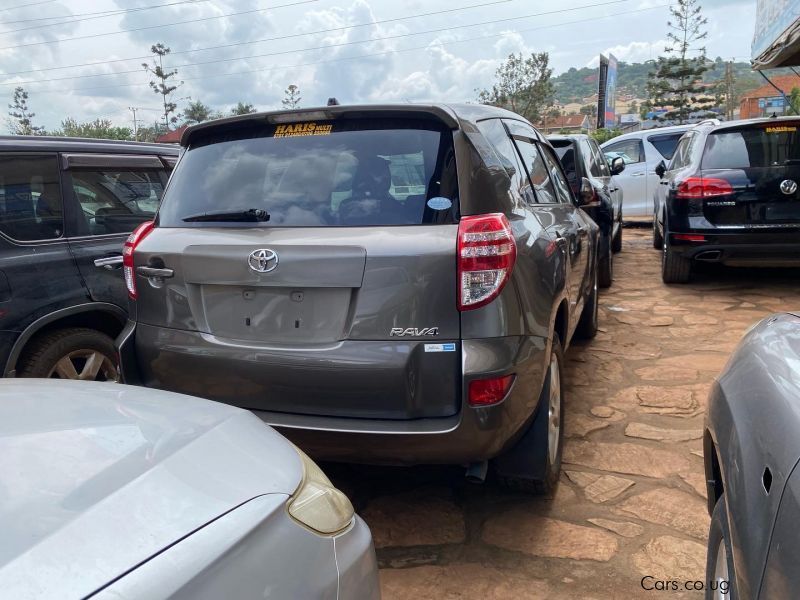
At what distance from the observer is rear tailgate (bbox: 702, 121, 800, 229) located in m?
5.93

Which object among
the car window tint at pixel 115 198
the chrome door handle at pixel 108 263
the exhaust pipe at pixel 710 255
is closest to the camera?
the chrome door handle at pixel 108 263

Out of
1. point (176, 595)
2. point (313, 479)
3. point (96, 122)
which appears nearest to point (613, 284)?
point (313, 479)

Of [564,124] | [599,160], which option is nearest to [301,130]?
[599,160]

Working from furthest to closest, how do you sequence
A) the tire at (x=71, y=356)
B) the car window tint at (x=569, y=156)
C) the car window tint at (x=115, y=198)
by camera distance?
1. the car window tint at (x=569, y=156)
2. the car window tint at (x=115, y=198)
3. the tire at (x=71, y=356)

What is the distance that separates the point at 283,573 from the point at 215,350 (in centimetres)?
140

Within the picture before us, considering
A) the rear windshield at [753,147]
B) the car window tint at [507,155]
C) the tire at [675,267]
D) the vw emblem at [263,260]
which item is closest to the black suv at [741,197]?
the rear windshield at [753,147]

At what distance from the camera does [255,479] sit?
1466mm

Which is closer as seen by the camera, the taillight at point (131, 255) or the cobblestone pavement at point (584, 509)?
the cobblestone pavement at point (584, 509)

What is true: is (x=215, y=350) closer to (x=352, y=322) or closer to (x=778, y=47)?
(x=352, y=322)

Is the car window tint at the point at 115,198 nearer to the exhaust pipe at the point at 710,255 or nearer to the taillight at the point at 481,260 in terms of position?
the taillight at the point at 481,260

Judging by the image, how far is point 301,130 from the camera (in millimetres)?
2678

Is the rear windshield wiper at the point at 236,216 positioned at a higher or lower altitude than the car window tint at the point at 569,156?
lower

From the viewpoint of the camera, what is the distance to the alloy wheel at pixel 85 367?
3.63 meters

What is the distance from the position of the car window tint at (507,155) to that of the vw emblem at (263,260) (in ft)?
3.40
